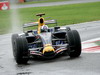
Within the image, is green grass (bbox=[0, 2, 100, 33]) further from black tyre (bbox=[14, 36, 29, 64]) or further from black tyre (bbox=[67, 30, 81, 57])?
black tyre (bbox=[67, 30, 81, 57])

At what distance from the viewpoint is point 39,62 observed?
1038 cm

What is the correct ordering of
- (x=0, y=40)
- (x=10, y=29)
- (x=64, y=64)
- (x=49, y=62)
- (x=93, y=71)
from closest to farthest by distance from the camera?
(x=93, y=71) < (x=64, y=64) < (x=49, y=62) < (x=0, y=40) < (x=10, y=29)

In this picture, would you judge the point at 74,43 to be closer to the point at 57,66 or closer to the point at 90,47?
the point at 57,66

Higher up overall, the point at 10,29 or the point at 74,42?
the point at 74,42

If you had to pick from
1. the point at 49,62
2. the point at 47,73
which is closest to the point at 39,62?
the point at 49,62

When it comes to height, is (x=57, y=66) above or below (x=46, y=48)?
below

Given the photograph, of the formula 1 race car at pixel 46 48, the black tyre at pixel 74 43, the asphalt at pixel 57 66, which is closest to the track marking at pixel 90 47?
the asphalt at pixel 57 66

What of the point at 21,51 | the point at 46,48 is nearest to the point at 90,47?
the point at 46,48

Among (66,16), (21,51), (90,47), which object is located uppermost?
(21,51)

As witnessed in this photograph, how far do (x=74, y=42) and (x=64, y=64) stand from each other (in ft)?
3.06

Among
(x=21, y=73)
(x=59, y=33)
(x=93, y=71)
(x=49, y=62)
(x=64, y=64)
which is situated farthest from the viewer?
(x=59, y=33)

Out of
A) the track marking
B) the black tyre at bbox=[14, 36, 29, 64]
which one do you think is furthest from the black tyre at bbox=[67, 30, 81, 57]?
the track marking

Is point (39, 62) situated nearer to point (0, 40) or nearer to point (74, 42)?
point (74, 42)

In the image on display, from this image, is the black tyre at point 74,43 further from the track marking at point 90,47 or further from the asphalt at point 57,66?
the track marking at point 90,47
